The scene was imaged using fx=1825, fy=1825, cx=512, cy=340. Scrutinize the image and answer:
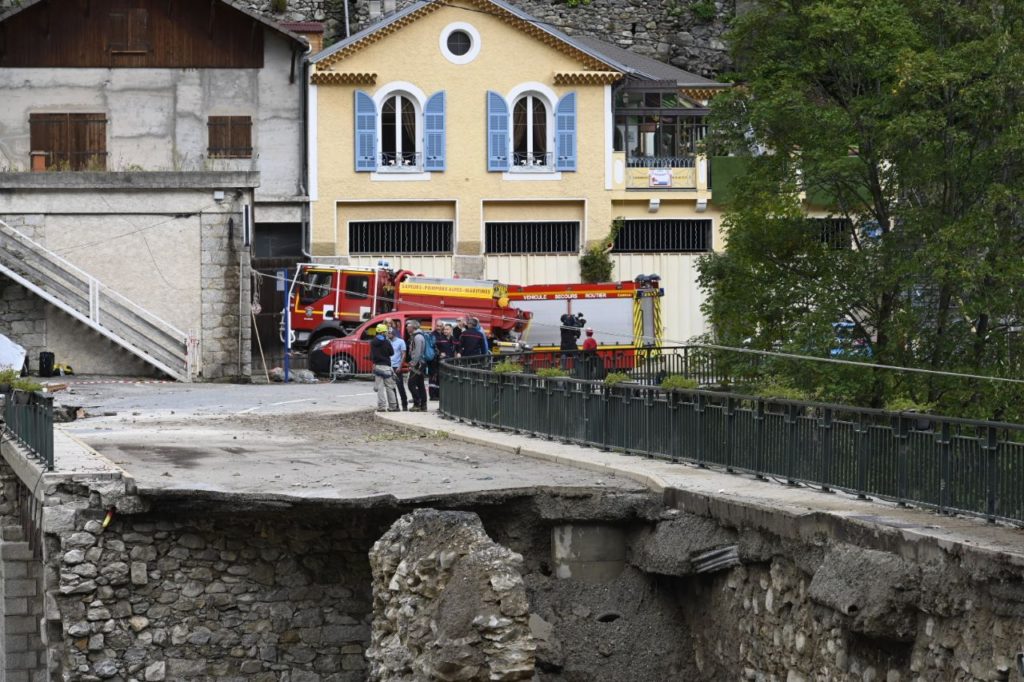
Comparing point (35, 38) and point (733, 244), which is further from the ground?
point (35, 38)

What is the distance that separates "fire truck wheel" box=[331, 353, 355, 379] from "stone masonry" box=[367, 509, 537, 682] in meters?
25.1

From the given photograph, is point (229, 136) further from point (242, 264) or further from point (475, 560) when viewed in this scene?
point (475, 560)

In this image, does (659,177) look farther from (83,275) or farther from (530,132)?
(83,275)

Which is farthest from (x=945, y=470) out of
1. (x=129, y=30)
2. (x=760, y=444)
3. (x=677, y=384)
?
Result: (x=129, y=30)

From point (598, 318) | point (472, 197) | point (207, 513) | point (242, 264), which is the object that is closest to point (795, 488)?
point (207, 513)

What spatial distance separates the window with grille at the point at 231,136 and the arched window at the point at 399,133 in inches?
142

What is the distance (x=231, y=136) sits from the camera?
48812 millimetres

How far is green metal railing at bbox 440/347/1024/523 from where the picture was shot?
1255 cm

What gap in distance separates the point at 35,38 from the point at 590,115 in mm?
14895

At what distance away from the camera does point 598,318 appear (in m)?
43.3

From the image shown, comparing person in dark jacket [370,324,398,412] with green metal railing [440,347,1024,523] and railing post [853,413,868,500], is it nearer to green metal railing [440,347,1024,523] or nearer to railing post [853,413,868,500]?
green metal railing [440,347,1024,523]

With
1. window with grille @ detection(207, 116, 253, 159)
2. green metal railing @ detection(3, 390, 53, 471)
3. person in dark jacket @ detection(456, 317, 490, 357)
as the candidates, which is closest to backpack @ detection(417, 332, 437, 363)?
person in dark jacket @ detection(456, 317, 490, 357)

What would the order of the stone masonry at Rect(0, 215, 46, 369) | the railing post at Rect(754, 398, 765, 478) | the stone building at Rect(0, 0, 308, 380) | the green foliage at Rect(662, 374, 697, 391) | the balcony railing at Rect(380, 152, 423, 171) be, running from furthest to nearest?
the balcony railing at Rect(380, 152, 423, 171) < the stone building at Rect(0, 0, 308, 380) < the stone masonry at Rect(0, 215, 46, 369) < the green foliage at Rect(662, 374, 697, 391) < the railing post at Rect(754, 398, 765, 478)

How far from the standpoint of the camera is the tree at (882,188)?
21.4m
